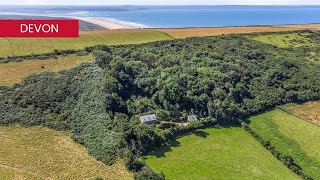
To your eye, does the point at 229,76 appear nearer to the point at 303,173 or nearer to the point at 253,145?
the point at 253,145

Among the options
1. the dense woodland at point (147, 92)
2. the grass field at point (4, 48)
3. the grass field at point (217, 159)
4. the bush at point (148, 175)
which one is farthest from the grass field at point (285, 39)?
the bush at point (148, 175)

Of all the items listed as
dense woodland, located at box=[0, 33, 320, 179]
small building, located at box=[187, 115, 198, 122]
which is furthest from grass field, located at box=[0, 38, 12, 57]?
small building, located at box=[187, 115, 198, 122]

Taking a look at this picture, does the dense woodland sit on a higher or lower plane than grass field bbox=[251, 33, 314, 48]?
lower

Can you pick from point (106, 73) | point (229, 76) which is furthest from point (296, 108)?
point (106, 73)

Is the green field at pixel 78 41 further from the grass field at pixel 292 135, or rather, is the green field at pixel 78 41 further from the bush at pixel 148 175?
the bush at pixel 148 175

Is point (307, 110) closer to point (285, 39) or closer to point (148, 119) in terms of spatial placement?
point (148, 119)

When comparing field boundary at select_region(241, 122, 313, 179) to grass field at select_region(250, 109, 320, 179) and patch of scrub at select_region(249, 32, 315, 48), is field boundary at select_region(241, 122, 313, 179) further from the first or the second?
patch of scrub at select_region(249, 32, 315, 48)

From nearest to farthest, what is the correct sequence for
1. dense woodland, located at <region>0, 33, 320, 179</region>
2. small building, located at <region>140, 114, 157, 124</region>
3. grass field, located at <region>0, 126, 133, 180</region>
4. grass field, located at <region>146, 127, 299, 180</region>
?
1. grass field, located at <region>0, 126, 133, 180</region>
2. grass field, located at <region>146, 127, 299, 180</region>
3. dense woodland, located at <region>0, 33, 320, 179</region>
4. small building, located at <region>140, 114, 157, 124</region>
